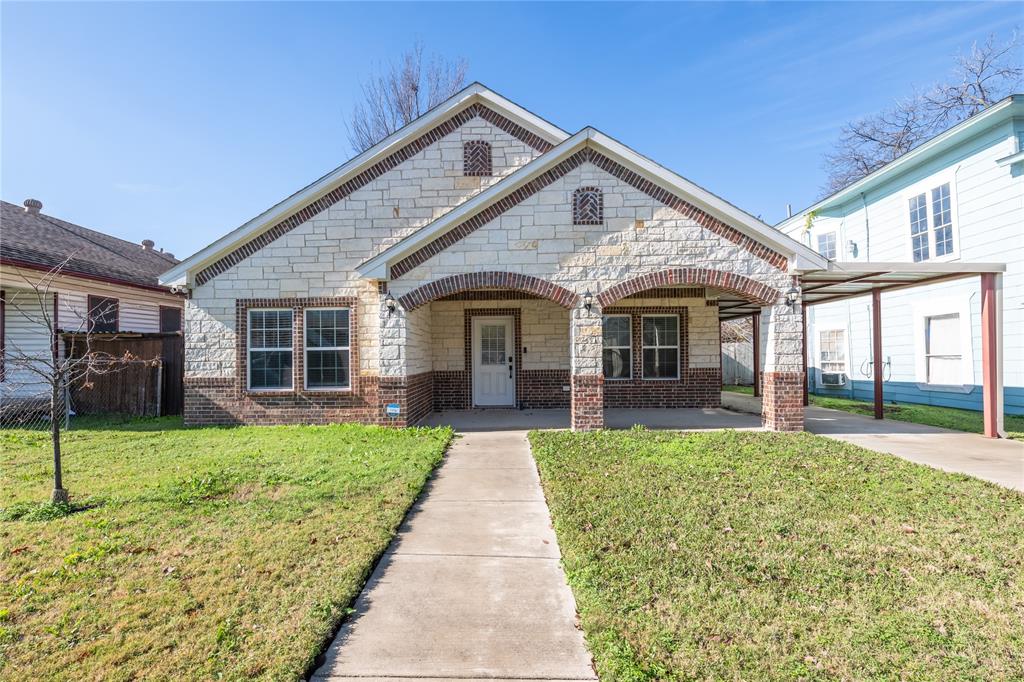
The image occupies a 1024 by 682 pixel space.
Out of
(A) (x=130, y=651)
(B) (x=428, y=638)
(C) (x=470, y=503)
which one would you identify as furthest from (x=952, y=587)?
(A) (x=130, y=651)

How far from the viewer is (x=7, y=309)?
1236cm

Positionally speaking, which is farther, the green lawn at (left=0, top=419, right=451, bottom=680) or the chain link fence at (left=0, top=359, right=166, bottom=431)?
the chain link fence at (left=0, top=359, right=166, bottom=431)

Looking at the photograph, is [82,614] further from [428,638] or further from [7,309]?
[7,309]

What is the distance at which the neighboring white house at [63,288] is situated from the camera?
12.0 metres

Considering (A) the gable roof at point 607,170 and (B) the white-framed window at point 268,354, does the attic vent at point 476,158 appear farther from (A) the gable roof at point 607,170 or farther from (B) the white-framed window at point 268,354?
(B) the white-framed window at point 268,354

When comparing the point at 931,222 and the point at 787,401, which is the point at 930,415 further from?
the point at 931,222

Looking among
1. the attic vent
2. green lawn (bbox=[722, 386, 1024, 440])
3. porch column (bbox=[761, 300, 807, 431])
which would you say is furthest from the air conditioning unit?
the attic vent

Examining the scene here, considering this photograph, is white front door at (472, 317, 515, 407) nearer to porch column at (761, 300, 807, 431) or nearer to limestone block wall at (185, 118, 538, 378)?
limestone block wall at (185, 118, 538, 378)

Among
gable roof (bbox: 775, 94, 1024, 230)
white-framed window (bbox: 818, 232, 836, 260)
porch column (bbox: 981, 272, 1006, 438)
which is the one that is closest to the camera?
porch column (bbox: 981, 272, 1006, 438)

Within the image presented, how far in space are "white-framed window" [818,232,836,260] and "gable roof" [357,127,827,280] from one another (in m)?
9.73

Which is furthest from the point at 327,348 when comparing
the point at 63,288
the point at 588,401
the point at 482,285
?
the point at 63,288

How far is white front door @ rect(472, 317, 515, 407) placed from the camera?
13672 mm

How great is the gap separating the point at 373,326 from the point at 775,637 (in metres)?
9.34

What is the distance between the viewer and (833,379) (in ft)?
56.5
